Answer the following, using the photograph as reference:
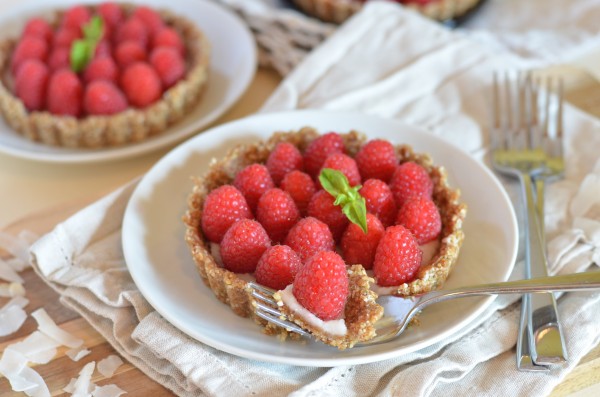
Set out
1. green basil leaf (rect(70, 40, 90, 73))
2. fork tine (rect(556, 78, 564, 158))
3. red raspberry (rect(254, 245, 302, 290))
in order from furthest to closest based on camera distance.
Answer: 1. green basil leaf (rect(70, 40, 90, 73))
2. fork tine (rect(556, 78, 564, 158))
3. red raspberry (rect(254, 245, 302, 290))

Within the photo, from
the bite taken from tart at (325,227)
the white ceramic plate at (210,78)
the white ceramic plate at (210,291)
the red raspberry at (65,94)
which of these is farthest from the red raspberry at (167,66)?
the bite taken from tart at (325,227)

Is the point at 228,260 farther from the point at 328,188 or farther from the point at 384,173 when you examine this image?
the point at 384,173

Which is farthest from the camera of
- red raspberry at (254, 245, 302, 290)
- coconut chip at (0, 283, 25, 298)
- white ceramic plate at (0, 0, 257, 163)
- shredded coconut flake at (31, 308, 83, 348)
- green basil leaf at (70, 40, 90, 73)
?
green basil leaf at (70, 40, 90, 73)

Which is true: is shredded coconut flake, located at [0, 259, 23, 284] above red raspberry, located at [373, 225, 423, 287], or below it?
below

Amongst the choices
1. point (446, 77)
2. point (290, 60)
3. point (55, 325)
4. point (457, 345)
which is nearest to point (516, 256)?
point (457, 345)

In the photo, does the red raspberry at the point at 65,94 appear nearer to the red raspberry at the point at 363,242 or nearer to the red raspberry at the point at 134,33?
the red raspberry at the point at 134,33

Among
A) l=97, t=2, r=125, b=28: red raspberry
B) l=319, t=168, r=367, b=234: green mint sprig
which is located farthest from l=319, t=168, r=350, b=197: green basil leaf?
l=97, t=2, r=125, b=28: red raspberry

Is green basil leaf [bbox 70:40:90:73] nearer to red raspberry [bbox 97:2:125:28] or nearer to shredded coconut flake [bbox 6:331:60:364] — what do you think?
red raspberry [bbox 97:2:125:28]

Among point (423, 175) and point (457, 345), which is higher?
point (423, 175)
